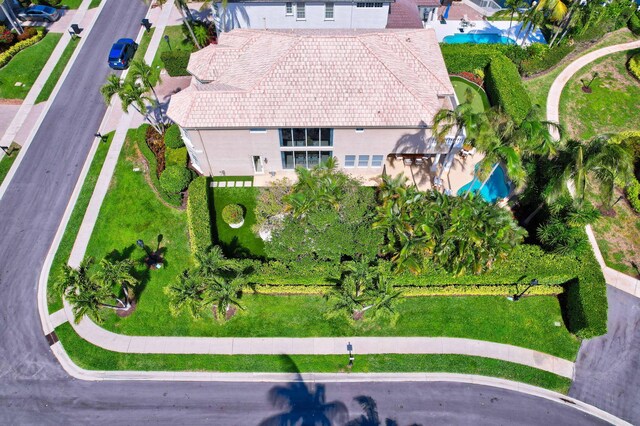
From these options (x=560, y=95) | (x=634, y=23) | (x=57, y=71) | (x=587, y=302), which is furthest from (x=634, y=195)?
(x=57, y=71)

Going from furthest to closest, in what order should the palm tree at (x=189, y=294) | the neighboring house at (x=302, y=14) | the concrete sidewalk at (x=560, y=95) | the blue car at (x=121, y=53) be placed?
the blue car at (x=121, y=53), the neighboring house at (x=302, y=14), the concrete sidewalk at (x=560, y=95), the palm tree at (x=189, y=294)

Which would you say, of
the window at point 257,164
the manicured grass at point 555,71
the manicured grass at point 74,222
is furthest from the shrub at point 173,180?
the manicured grass at point 555,71

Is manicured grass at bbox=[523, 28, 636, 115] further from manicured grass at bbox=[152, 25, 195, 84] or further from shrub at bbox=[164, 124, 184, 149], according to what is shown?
manicured grass at bbox=[152, 25, 195, 84]

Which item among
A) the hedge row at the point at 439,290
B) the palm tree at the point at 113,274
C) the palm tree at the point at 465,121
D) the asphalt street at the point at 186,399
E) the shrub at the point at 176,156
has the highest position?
the palm tree at the point at 465,121

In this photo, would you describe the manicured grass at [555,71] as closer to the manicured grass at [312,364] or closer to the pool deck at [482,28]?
the pool deck at [482,28]

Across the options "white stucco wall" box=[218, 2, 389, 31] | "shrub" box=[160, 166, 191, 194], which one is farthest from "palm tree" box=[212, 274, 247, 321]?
"white stucco wall" box=[218, 2, 389, 31]

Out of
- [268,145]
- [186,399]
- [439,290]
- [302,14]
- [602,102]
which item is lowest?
[186,399]

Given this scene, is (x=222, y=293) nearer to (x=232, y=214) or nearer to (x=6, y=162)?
(x=232, y=214)
